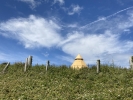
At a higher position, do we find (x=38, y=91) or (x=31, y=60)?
(x=31, y=60)

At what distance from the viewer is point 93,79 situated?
65.1ft

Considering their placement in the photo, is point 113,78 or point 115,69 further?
point 115,69

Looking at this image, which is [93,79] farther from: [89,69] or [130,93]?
[130,93]

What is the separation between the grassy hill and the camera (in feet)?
46.8

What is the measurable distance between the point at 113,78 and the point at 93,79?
6.60 ft

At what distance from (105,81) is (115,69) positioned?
12.6 ft

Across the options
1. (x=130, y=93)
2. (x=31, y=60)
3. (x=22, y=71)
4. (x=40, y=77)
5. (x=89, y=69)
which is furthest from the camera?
(x=31, y=60)

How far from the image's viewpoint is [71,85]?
1762 cm

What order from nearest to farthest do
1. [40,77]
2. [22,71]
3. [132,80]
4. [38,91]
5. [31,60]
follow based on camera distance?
[38,91] → [132,80] → [40,77] → [22,71] → [31,60]

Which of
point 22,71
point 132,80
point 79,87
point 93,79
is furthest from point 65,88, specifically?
point 22,71

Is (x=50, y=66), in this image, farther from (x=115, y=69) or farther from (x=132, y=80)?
(x=132, y=80)

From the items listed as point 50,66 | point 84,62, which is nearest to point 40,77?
point 50,66

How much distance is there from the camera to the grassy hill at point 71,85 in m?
14.2

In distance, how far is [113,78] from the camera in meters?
18.9
